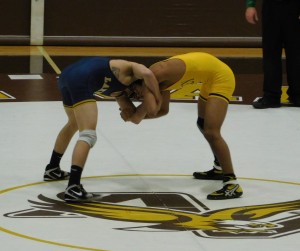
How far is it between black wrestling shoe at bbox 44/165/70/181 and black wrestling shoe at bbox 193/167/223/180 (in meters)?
1.10

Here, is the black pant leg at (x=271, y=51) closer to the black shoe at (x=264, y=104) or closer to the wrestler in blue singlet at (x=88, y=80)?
the black shoe at (x=264, y=104)

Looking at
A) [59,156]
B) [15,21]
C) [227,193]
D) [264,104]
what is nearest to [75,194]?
[59,156]

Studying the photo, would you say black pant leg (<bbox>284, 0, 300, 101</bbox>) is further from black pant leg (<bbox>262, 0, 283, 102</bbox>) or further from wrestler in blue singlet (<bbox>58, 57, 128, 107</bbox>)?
wrestler in blue singlet (<bbox>58, 57, 128, 107</bbox>)

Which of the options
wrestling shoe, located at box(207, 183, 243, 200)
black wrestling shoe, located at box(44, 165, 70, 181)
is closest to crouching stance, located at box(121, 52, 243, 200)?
wrestling shoe, located at box(207, 183, 243, 200)

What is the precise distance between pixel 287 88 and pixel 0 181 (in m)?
5.75

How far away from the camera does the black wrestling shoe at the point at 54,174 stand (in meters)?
7.84

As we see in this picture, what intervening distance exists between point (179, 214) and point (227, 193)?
2.06 ft

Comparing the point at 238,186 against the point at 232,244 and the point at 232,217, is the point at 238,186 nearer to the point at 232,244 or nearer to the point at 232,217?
the point at 232,217

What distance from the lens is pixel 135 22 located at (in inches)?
632

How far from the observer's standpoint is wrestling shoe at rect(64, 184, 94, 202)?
7.07 m

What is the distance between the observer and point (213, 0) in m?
16.1

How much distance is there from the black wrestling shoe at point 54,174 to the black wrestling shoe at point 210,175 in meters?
1.10

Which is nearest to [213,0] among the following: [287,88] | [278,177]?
[287,88]

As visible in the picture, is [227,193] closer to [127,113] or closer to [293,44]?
[127,113]
